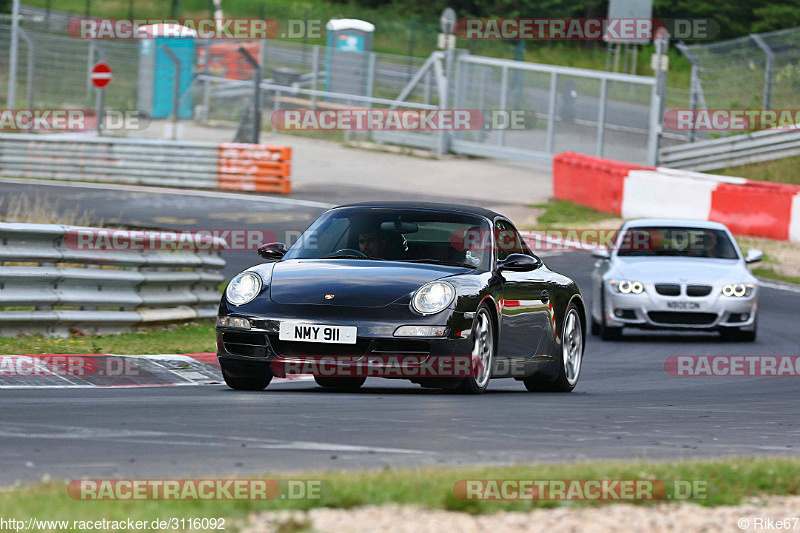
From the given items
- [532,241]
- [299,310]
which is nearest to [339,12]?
[532,241]

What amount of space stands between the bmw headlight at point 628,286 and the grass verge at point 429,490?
8714 mm

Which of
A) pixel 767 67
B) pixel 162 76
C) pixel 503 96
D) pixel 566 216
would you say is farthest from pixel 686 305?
pixel 162 76

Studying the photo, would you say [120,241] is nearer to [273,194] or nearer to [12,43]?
[273,194]

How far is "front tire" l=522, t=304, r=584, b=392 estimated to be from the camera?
11.1 meters

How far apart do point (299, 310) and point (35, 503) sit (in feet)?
13.5

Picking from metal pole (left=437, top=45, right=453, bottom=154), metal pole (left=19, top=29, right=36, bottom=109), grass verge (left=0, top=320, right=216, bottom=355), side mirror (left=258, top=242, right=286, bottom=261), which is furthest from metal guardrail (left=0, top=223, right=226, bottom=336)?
metal pole (left=437, top=45, right=453, bottom=154)

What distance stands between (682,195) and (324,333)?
56.6 feet

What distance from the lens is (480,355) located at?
9.66m

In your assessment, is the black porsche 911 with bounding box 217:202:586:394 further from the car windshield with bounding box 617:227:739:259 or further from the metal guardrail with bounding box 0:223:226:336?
the car windshield with bounding box 617:227:739:259

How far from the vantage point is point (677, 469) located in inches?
249

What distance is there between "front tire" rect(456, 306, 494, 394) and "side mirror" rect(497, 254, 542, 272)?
0.44 meters

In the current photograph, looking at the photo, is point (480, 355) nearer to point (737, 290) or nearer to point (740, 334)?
point (737, 290)

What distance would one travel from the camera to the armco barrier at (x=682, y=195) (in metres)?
23.6

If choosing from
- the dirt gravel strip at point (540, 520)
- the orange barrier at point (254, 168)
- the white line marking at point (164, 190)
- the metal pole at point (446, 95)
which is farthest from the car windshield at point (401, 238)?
the metal pole at point (446, 95)
